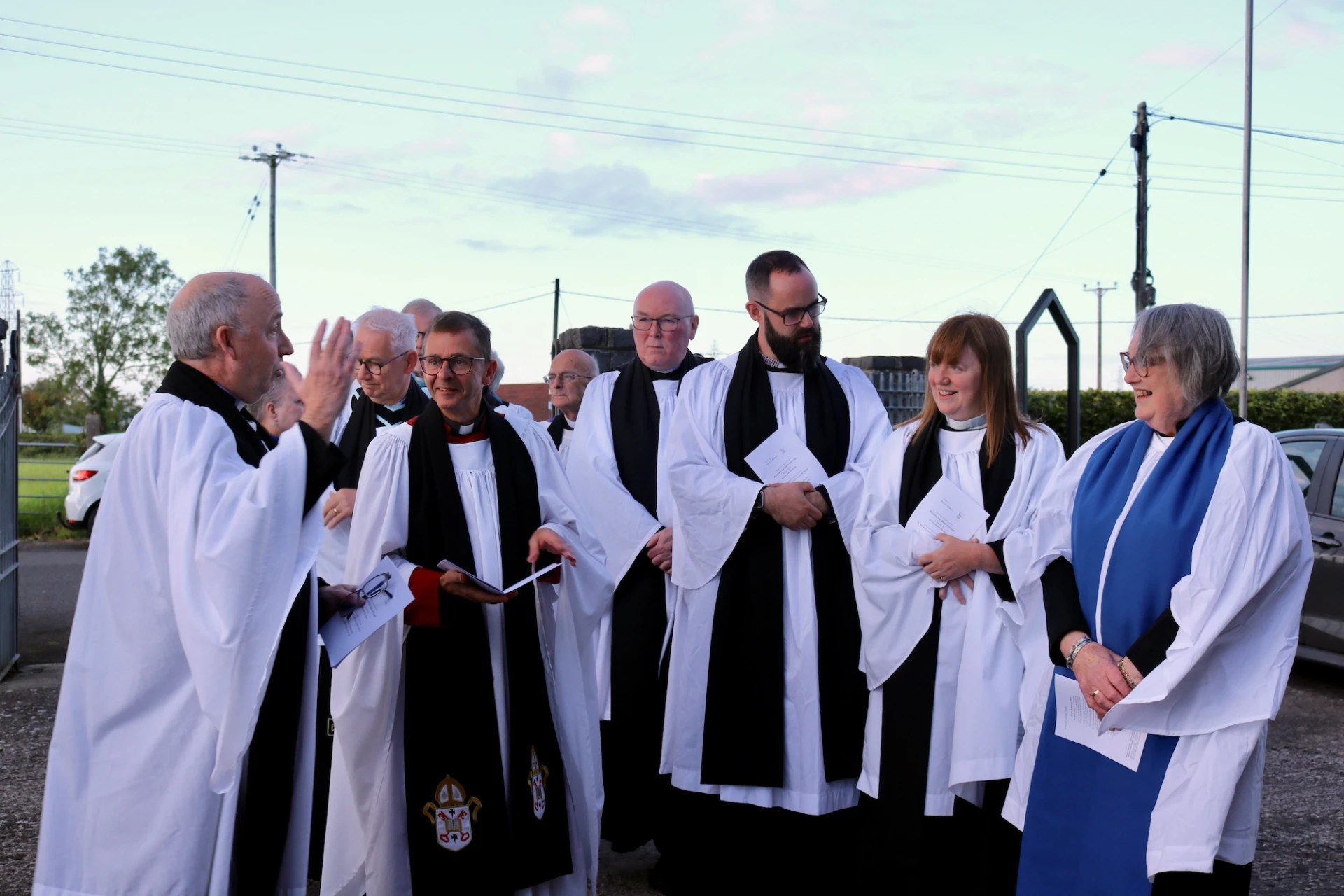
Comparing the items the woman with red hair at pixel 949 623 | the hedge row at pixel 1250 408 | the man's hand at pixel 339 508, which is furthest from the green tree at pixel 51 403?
the woman with red hair at pixel 949 623

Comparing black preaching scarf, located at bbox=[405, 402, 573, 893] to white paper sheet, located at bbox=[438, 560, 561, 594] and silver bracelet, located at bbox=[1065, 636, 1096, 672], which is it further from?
silver bracelet, located at bbox=[1065, 636, 1096, 672]

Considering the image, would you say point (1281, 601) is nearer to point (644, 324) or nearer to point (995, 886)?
point (995, 886)

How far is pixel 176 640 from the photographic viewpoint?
267cm

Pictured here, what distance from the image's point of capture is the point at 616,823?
5.03 metres

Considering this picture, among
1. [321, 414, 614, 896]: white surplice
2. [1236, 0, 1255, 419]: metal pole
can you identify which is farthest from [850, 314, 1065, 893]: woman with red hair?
[1236, 0, 1255, 419]: metal pole

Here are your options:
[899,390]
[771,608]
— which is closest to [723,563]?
[771,608]

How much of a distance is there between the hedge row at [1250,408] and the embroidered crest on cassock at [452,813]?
23844 mm

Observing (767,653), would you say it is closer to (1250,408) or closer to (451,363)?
(451,363)

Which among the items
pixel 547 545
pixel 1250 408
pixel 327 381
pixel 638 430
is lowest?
pixel 547 545

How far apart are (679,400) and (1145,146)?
27744 mm

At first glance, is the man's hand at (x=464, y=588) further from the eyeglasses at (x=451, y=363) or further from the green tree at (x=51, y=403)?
the green tree at (x=51, y=403)

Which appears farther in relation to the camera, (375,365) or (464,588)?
(375,365)

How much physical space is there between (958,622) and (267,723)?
2.22m

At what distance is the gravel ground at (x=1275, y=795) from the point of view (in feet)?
15.2
